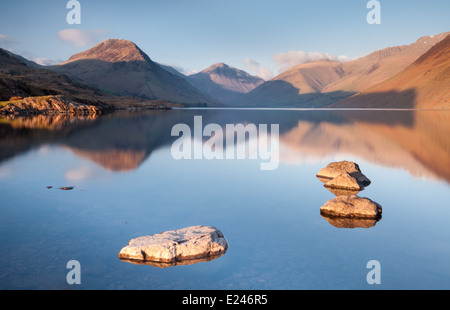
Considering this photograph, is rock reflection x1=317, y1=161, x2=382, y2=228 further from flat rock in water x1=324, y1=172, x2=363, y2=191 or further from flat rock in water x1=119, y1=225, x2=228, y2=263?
flat rock in water x1=119, y1=225, x2=228, y2=263

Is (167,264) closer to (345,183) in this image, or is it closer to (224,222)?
(224,222)

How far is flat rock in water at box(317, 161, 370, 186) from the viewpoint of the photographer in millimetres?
16531

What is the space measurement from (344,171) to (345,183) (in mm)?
1526

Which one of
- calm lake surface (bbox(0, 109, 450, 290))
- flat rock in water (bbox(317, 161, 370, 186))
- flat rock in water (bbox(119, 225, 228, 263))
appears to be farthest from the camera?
flat rock in water (bbox(317, 161, 370, 186))

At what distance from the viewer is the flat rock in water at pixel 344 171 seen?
1653 cm

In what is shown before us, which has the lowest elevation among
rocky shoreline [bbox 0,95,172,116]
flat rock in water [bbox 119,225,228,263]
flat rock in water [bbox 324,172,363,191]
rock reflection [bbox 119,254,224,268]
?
rock reflection [bbox 119,254,224,268]

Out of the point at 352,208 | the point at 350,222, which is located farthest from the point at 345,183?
the point at 350,222

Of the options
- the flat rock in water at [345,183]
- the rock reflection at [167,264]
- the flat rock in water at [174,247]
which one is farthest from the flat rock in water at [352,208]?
the rock reflection at [167,264]

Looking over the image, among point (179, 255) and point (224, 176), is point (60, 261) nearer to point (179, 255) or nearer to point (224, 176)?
point (179, 255)

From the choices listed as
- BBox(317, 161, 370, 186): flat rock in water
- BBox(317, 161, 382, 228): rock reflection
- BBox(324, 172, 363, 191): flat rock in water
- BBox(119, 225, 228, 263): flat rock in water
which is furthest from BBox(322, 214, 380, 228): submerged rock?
BBox(317, 161, 370, 186): flat rock in water

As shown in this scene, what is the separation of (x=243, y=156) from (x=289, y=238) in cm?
1539

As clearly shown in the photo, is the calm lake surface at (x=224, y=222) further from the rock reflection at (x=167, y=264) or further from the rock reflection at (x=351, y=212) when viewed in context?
the rock reflection at (x=351, y=212)

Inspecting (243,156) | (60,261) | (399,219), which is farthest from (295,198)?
(243,156)

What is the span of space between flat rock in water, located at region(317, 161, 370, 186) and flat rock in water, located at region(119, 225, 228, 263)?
977cm
